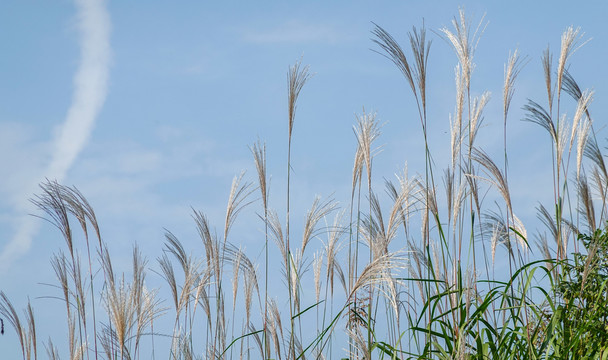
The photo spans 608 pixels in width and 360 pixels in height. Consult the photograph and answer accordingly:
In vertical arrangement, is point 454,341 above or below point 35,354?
below

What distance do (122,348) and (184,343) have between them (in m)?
0.79

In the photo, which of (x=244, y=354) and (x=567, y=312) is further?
(x=244, y=354)

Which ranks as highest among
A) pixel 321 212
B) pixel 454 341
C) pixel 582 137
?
pixel 582 137

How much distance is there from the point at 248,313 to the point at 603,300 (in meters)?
1.97

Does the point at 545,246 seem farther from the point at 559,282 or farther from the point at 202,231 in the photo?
the point at 202,231

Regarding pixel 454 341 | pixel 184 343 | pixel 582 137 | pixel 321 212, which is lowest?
pixel 454 341

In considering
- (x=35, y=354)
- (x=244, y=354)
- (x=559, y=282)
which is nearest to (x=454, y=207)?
(x=559, y=282)

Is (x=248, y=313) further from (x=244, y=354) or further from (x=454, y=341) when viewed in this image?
(x=454, y=341)

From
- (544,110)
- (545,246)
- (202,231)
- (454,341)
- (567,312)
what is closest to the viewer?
(454,341)

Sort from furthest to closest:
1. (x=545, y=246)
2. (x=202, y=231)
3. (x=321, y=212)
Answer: (x=545, y=246)
(x=202, y=231)
(x=321, y=212)

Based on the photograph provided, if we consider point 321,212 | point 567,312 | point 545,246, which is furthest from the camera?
point 545,246

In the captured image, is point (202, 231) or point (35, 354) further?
point (35, 354)

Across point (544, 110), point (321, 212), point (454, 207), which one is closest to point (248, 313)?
point (321, 212)

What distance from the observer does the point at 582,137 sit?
395 cm
